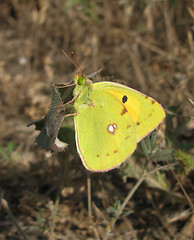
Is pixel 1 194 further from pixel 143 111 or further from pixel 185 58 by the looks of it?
pixel 185 58

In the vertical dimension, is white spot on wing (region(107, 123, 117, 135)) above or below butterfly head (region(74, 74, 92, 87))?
below

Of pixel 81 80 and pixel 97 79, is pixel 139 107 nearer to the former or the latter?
pixel 81 80

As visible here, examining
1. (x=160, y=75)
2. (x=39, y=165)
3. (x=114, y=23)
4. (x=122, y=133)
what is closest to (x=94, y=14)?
(x=114, y=23)

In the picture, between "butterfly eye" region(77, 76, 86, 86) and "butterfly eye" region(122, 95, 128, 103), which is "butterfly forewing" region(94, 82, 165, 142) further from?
"butterfly eye" region(77, 76, 86, 86)

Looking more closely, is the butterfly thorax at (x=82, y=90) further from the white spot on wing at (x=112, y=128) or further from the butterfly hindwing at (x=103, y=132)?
the white spot on wing at (x=112, y=128)

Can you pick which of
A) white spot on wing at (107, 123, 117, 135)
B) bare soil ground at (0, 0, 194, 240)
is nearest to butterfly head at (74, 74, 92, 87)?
bare soil ground at (0, 0, 194, 240)

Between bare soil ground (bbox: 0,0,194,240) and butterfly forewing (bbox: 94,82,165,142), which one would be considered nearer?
butterfly forewing (bbox: 94,82,165,142)

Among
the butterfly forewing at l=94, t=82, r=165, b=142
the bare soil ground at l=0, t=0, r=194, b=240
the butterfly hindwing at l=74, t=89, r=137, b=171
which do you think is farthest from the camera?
the bare soil ground at l=0, t=0, r=194, b=240
